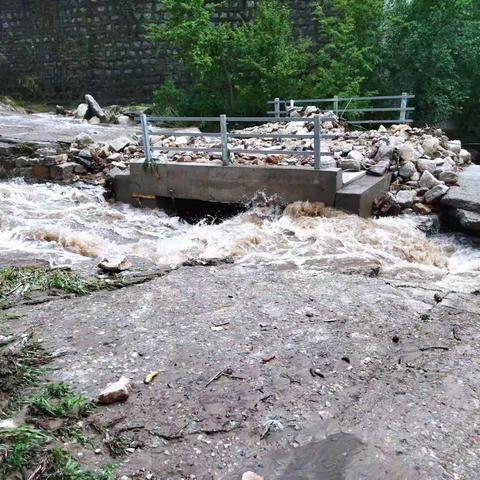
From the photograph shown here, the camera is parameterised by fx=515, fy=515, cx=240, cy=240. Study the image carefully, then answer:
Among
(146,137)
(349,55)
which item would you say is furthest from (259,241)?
(349,55)

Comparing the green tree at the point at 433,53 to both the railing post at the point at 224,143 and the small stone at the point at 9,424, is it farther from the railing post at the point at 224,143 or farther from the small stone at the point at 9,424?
the small stone at the point at 9,424

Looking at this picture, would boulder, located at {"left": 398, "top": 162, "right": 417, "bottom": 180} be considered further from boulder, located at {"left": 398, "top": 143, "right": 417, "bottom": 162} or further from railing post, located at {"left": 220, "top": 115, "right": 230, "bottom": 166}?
railing post, located at {"left": 220, "top": 115, "right": 230, "bottom": 166}

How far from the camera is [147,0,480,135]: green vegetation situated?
1316cm

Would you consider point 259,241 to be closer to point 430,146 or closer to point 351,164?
point 351,164

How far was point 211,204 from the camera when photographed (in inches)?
315

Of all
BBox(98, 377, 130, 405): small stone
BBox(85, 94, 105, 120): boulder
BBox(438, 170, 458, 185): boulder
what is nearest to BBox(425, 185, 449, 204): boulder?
BBox(438, 170, 458, 185): boulder

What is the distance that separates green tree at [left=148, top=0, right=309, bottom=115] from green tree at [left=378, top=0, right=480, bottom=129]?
7.93 ft

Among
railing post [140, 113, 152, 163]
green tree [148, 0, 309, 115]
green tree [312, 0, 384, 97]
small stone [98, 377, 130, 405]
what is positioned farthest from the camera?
green tree [148, 0, 309, 115]

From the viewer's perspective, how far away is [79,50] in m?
18.0

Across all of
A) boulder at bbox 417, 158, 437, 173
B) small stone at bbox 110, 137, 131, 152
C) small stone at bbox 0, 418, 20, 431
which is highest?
small stone at bbox 110, 137, 131, 152

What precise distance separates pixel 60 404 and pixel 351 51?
12.5 meters

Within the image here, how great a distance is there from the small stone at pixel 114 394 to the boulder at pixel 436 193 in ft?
18.2

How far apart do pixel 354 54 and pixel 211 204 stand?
734 cm

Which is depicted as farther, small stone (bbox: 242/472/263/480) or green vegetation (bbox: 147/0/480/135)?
green vegetation (bbox: 147/0/480/135)
